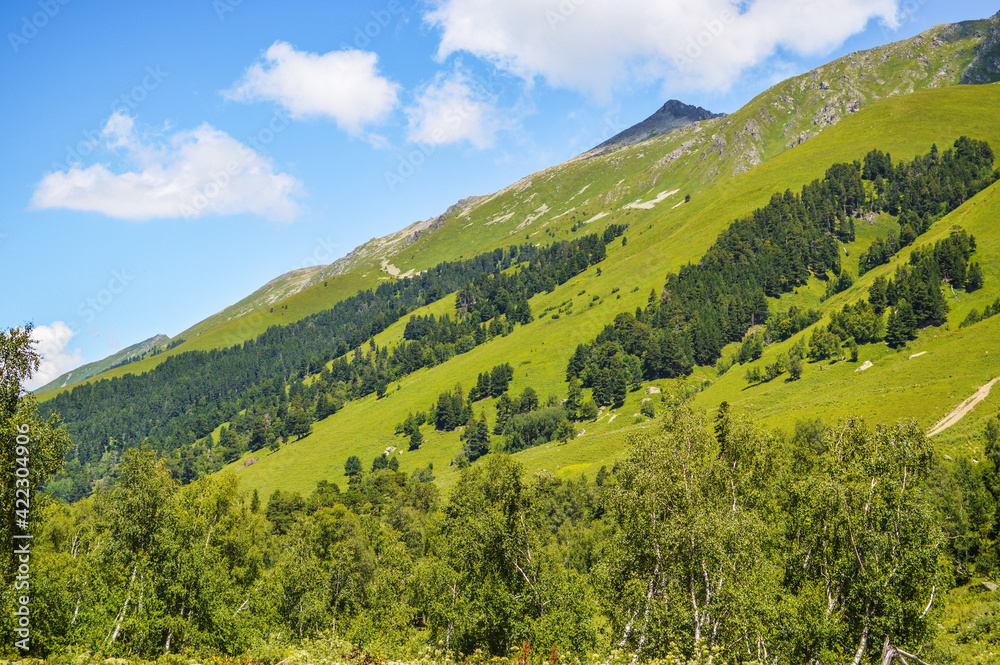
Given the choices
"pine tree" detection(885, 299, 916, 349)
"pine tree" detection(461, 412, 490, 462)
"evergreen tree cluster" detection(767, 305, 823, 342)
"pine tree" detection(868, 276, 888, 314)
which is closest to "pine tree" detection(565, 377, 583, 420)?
"pine tree" detection(461, 412, 490, 462)

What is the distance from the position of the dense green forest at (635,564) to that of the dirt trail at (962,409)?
42.3 m

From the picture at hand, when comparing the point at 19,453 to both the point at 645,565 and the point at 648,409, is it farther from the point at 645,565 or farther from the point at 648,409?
the point at 648,409

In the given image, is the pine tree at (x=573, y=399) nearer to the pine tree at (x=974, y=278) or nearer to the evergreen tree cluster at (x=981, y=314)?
the evergreen tree cluster at (x=981, y=314)

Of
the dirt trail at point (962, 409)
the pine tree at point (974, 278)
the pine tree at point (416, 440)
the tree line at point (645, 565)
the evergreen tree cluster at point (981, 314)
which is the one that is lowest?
the dirt trail at point (962, 409)

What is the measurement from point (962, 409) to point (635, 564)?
90.4 m

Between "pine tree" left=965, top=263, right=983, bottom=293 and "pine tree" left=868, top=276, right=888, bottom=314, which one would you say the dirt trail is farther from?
"pine tree" left=965, top=263, right=983, bottom=293

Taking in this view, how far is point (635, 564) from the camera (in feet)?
93.2

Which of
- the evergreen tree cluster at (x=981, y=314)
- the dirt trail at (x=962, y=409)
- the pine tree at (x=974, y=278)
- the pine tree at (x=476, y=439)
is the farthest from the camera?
the pine tree at (x=476, y=439)

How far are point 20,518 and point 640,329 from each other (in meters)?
190

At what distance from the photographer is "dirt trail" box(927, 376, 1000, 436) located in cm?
8324

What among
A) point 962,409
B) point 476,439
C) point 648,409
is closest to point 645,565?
point 962,409

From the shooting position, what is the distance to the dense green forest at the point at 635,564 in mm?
23609

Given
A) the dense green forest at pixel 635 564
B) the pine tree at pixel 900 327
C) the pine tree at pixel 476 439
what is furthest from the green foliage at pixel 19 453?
the pine tree at pixel 900 327

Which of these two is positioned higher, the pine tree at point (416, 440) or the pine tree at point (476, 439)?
the pine tree at point (416, 440)
